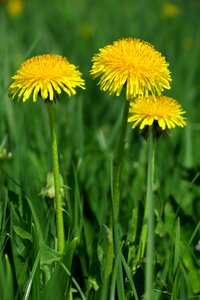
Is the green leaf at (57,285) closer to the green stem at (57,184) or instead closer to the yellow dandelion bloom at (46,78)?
the green stem at (57,184)

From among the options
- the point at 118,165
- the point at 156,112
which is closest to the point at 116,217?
the point at 118,165

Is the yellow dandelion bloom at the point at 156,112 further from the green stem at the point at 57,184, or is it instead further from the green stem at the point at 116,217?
the green stem at the point at 57,184

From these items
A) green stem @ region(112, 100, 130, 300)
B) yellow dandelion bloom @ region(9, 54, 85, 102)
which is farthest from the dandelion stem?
yellow dandelion bloom @ region(9, 54, 85, 102)

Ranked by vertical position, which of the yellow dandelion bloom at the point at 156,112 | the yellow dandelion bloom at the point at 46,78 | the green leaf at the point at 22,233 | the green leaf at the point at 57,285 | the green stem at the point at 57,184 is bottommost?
the green leaf at the point at 57,285

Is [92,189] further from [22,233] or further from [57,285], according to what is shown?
[57,285]

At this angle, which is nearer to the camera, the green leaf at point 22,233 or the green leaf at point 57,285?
the green leaf at point 57,285

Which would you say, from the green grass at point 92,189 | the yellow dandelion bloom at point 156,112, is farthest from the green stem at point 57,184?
the yellow dandelion bloom at point 156,112

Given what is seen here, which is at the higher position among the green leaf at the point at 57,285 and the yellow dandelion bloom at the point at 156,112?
the yellow dandelion bloom at the point at 156,112

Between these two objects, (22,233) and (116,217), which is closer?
(116,217)
